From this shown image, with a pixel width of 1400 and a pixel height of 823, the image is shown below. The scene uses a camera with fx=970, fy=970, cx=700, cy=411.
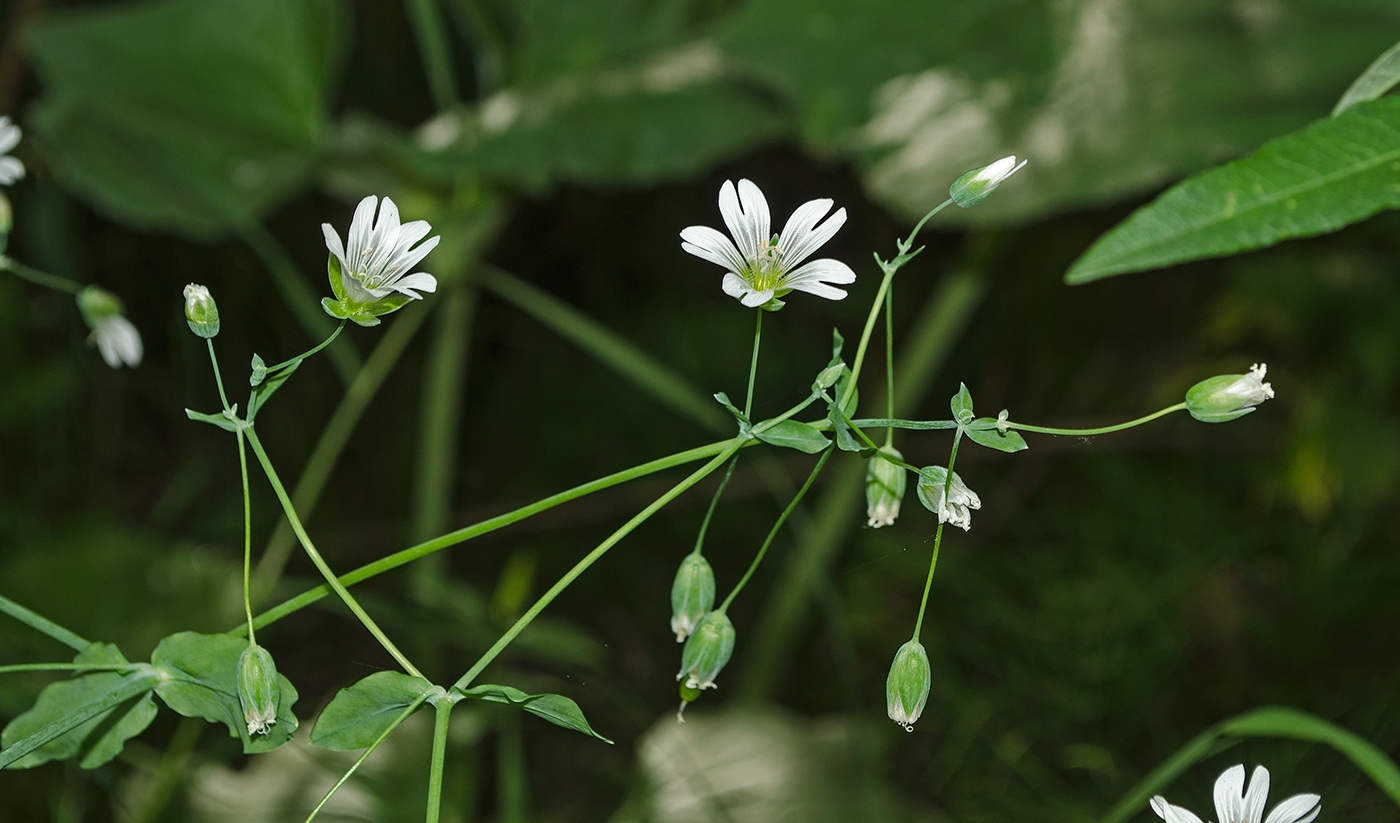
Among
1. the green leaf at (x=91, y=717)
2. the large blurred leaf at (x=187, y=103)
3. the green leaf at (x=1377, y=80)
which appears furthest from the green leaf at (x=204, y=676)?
the large blurred leaf at (x=187, y=103)

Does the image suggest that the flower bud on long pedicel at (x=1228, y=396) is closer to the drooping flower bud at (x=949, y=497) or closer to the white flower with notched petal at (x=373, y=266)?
the drooping flower bud at (x=949, y=497)

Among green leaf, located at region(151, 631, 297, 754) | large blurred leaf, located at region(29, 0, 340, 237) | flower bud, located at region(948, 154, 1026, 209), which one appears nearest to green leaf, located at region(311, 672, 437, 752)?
green leaf, located at region(151, 631, 297, 754)

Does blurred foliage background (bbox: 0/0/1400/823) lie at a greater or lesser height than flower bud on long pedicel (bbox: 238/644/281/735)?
lesser

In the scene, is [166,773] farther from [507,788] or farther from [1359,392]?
[1359,392]

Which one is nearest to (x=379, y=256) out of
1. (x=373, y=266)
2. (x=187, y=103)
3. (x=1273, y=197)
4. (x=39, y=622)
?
(x=373, y=266)

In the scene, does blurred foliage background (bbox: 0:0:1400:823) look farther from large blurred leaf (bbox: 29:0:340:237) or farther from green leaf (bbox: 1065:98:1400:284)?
green leaf (bbox: 1065:98:1400:284)
